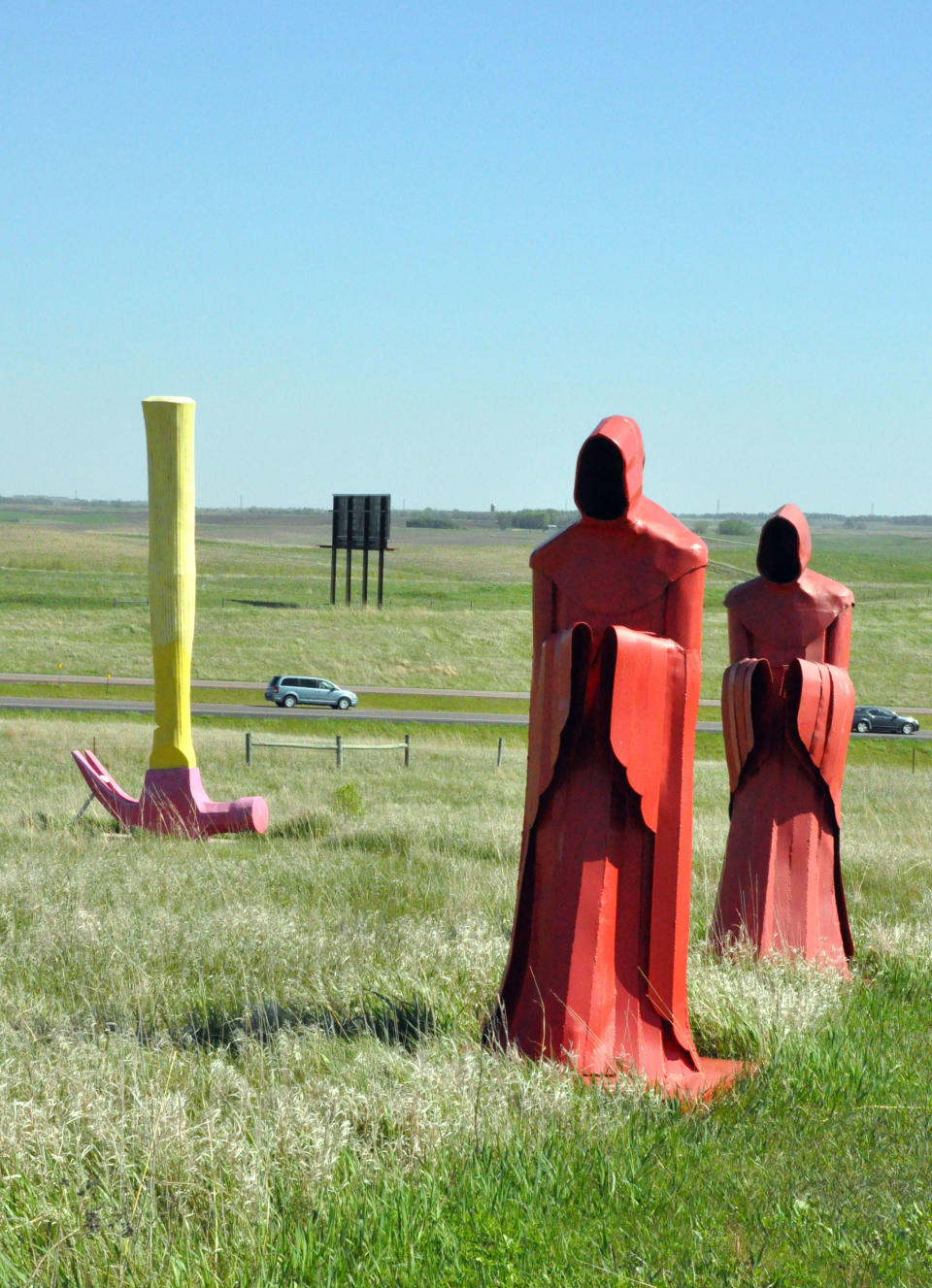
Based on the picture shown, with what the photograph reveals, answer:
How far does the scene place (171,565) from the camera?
12117 mm

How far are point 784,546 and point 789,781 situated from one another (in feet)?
4.64

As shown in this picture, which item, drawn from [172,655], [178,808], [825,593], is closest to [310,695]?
[172,655]

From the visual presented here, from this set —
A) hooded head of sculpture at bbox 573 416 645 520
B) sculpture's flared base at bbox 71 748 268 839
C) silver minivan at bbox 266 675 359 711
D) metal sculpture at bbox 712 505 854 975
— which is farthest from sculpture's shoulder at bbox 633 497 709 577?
silver minivan at bbox 266 675 359 711

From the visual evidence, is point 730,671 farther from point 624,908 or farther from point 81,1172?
point 81,1172

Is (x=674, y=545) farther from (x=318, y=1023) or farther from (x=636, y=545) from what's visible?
(x=318, y=1023)

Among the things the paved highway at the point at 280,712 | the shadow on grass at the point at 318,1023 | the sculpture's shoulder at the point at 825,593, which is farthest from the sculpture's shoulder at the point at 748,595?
the paved highway at the point at 280,712

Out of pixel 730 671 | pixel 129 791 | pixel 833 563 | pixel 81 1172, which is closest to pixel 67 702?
pixel 129 791

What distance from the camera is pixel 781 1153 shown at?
175 inches

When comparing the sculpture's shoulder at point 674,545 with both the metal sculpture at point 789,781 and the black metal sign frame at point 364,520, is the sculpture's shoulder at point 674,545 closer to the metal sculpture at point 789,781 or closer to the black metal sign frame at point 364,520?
the metal sculpture at point 789,781

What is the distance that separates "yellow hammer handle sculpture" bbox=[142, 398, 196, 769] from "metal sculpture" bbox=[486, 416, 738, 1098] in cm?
719

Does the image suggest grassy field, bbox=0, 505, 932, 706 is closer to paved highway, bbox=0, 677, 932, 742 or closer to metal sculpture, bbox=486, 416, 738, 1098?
paved highway, bbox=0, 677, 932, 742

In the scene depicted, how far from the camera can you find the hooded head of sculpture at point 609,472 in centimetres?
535

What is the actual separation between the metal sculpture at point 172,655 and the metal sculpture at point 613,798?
693cm

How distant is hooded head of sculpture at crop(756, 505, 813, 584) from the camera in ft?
25.2
